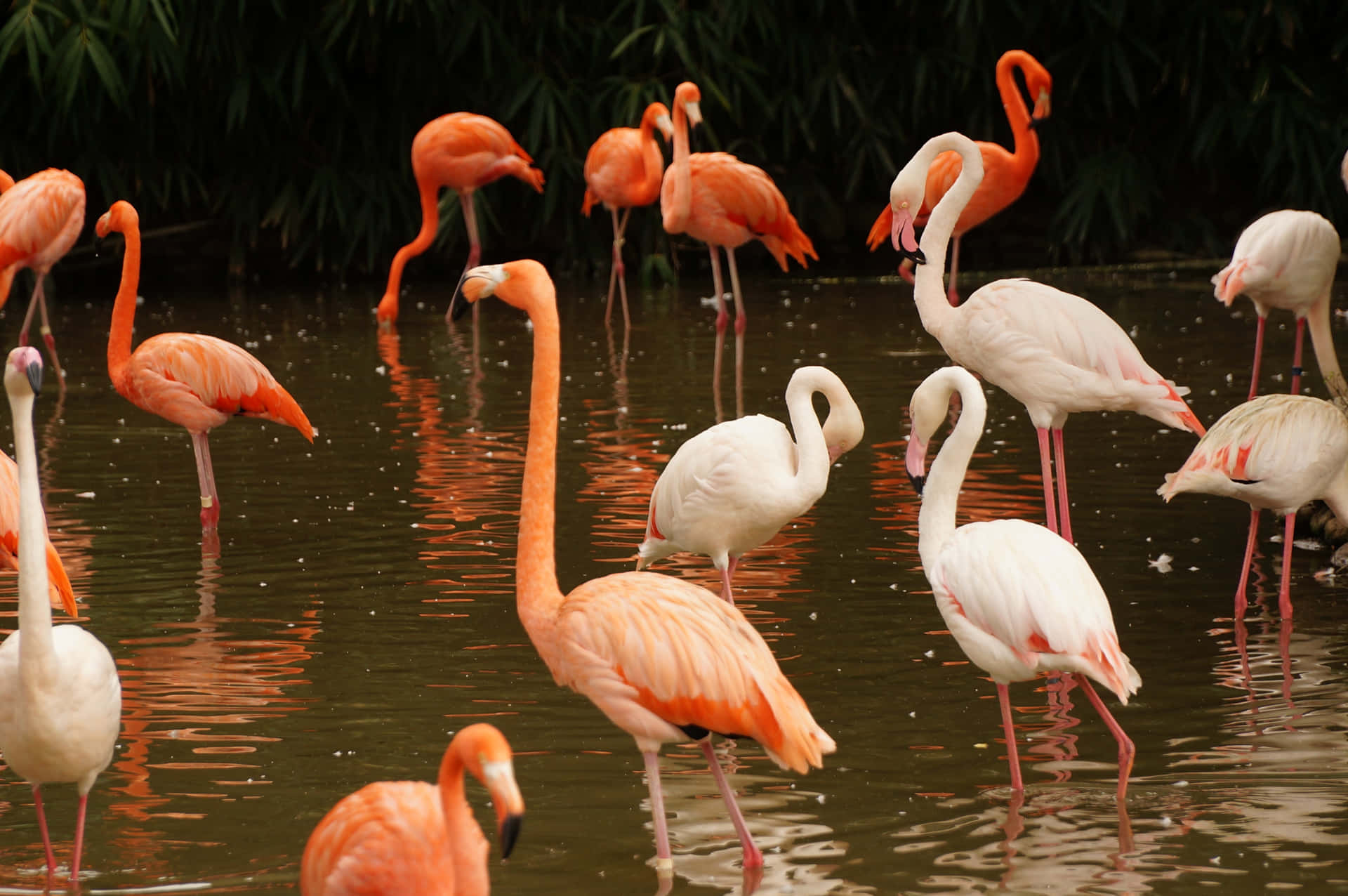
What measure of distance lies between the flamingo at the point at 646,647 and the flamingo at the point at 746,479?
0.97 metres

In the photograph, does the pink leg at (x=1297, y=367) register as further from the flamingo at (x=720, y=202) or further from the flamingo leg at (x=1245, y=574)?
the flamingo at (x=720, y=202)

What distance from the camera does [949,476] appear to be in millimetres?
4035

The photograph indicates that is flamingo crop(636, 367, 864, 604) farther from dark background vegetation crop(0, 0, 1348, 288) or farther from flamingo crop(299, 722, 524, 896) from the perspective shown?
dark background vegetation crop(0, 0, 1348, 288)

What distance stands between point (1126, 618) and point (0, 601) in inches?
136

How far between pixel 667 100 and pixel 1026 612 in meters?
10.8

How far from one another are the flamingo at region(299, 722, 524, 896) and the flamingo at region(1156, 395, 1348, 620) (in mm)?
2859

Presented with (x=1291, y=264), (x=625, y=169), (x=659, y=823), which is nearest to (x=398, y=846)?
(x=659, y=823)

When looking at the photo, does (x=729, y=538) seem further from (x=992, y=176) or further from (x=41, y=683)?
(x=992, y=176)

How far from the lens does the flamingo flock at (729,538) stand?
3188 millimetres

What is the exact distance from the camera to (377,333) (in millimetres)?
11414

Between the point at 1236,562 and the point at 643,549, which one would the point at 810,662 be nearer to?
the point at 643,549

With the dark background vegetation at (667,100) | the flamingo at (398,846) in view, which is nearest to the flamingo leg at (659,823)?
the flamingo at (398,846)

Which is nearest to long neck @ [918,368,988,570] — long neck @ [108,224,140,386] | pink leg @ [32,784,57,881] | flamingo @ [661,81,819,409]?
pink leg @ [32,784,57,881]

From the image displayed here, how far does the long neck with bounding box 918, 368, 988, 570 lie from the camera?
4.02 meters
